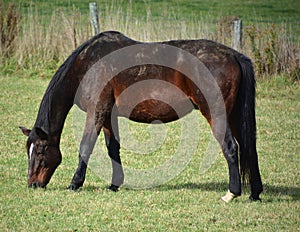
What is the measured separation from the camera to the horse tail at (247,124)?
6863mm

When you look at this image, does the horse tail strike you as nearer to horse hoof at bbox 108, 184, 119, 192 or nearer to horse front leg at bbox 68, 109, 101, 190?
horse hoof at bbox 108, 184, 119, 192

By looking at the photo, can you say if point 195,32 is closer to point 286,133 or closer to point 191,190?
point 286,133

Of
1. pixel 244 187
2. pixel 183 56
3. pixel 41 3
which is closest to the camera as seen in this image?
pixel 183 56

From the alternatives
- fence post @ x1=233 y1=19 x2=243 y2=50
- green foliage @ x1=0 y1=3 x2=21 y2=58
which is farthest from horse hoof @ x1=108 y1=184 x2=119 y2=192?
green foliage @ x1=0 y1=3 x2=21 y2=58

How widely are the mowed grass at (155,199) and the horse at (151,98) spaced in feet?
0.92

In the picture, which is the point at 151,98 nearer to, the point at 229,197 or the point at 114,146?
the point at 114,146

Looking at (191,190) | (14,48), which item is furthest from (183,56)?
(14,48)

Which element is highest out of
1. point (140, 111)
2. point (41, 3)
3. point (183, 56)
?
point (183, 56)

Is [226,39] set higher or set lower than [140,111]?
lower

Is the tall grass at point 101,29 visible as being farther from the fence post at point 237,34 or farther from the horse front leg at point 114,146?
the horse front leg at point 114,146

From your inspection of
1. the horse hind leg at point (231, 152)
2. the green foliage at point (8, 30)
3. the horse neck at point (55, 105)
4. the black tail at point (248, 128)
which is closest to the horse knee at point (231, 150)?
the horse hind leg at point (231, 152)

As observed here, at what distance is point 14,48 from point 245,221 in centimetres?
1014

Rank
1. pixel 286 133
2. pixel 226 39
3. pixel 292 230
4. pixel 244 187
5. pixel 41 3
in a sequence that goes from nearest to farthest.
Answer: pixel 292 230 < pixel 244 187 < pixel 286 133 < pixel 226 39 < pixel 41 3

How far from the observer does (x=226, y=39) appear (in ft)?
46.7
